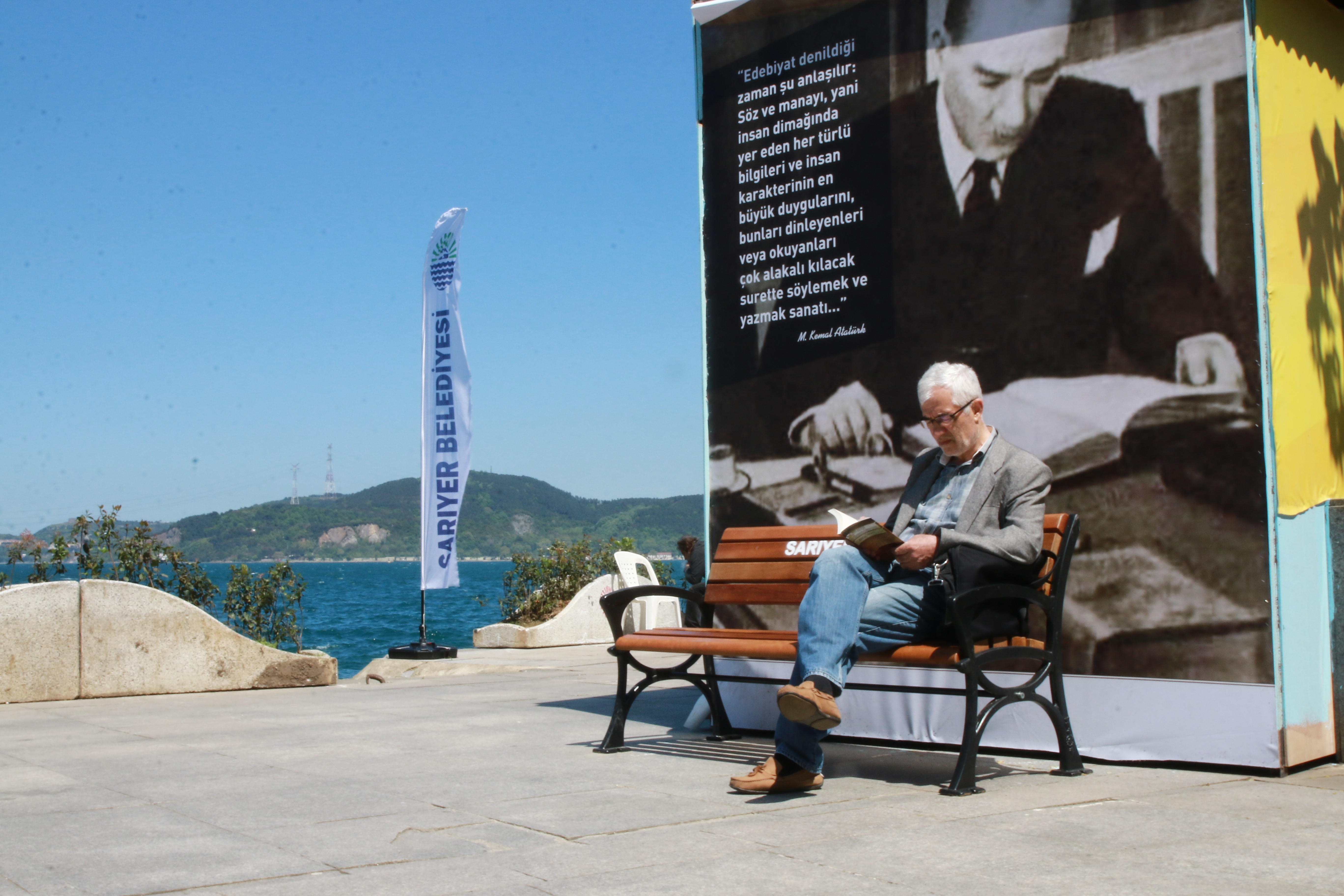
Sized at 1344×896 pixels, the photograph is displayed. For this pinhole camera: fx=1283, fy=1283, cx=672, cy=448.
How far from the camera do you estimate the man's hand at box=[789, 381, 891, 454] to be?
5.95 meters

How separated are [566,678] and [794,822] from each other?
225 inches

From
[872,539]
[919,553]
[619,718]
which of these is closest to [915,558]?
[919,553]

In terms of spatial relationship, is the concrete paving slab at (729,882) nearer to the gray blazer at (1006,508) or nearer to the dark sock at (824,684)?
the dark sock at (824,684)

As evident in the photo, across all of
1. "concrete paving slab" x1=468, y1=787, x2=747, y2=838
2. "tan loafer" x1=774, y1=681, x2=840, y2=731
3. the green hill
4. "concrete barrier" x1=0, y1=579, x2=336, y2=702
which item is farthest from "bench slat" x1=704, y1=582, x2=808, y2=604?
the green hill

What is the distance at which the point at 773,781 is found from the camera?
446 centimetres

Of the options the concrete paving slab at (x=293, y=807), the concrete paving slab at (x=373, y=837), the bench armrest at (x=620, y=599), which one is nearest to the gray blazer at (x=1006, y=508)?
the bench armrest at (x=620, y=599)

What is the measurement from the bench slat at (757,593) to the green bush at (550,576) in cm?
1154

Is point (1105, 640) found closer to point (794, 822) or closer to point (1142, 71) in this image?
point (794, 822)

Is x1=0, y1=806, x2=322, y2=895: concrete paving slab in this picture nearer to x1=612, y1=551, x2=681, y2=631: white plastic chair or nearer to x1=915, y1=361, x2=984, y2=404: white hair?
x1=915, y1=361, x2=984, y2=404: white hair

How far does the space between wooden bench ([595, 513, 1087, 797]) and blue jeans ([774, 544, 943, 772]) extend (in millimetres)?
84

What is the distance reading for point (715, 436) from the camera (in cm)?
662

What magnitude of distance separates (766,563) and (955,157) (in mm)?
2020

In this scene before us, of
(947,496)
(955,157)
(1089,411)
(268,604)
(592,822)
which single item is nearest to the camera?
(592,822)

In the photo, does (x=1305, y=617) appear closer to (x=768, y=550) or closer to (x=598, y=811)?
(x=768, y=550)
